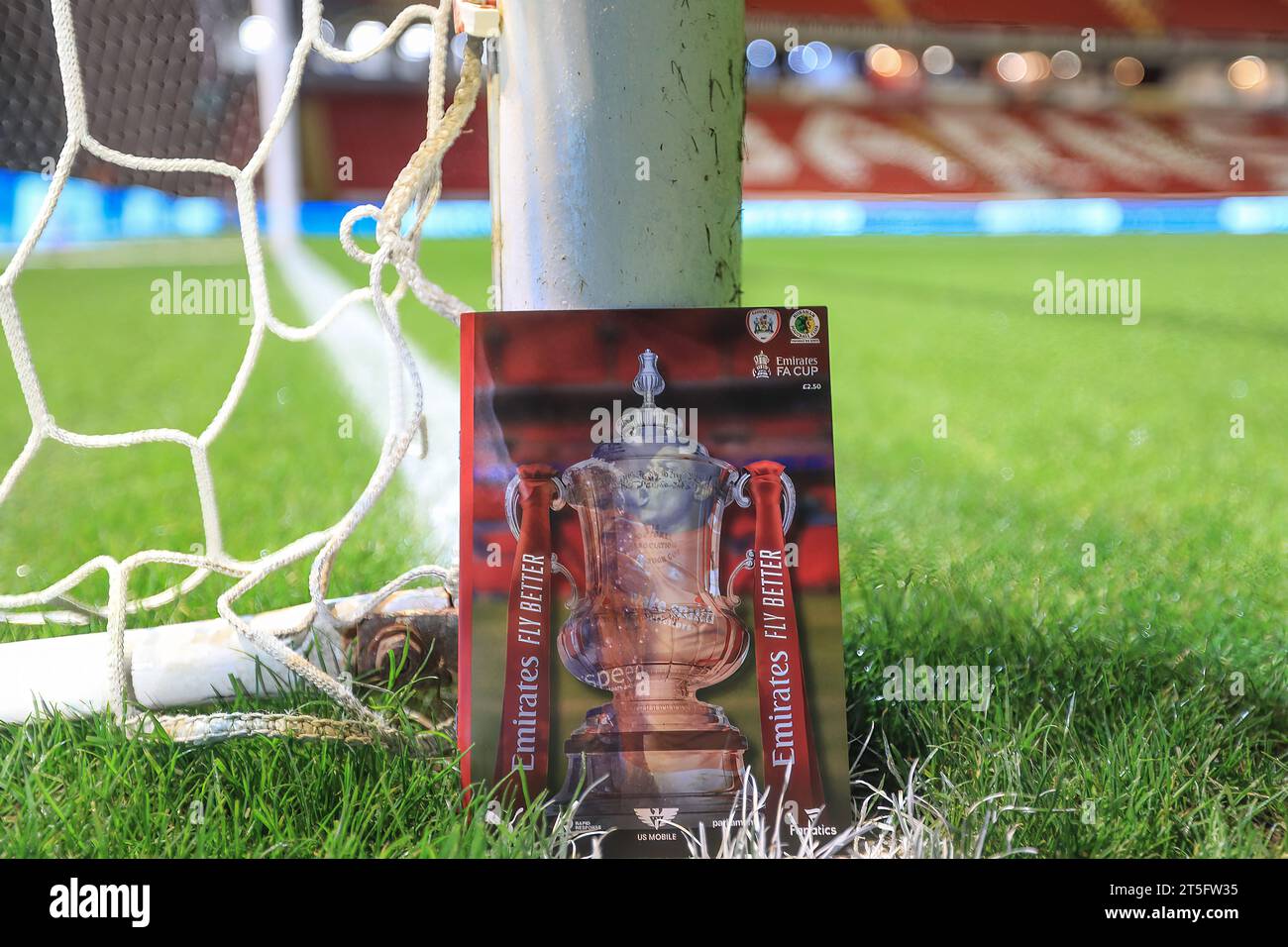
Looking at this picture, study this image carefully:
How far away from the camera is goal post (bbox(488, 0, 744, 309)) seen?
3.12 feet

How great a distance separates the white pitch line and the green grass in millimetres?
93

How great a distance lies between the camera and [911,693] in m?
1.08

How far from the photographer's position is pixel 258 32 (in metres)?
1.40

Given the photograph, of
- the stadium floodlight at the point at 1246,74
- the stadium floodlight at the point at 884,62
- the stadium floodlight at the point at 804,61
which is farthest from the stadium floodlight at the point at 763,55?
the stadium floodlight at the point at 1246,74

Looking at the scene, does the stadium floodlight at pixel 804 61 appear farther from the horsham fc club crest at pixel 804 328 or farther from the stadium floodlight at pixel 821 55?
the horsham fc club crest at pixel 804 328

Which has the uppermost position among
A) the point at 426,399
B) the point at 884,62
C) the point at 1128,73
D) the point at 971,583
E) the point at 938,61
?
the point at 884,62

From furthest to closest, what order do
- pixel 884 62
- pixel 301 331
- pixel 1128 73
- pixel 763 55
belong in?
pixel 884 62
pixel 1128 73
pixel 763 55
pixel 301 331

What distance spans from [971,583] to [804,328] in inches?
24.3

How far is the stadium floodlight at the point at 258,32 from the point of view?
131 centimetres

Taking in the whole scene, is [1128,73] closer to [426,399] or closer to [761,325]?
[426,399]

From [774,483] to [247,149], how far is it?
2.75 feet

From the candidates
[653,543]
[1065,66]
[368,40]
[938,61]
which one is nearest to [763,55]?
[938,61]

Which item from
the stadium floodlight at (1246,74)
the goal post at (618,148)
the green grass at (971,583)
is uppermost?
the stadium floodlight at (1246,74)

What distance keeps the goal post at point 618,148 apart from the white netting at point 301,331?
0.29ft
